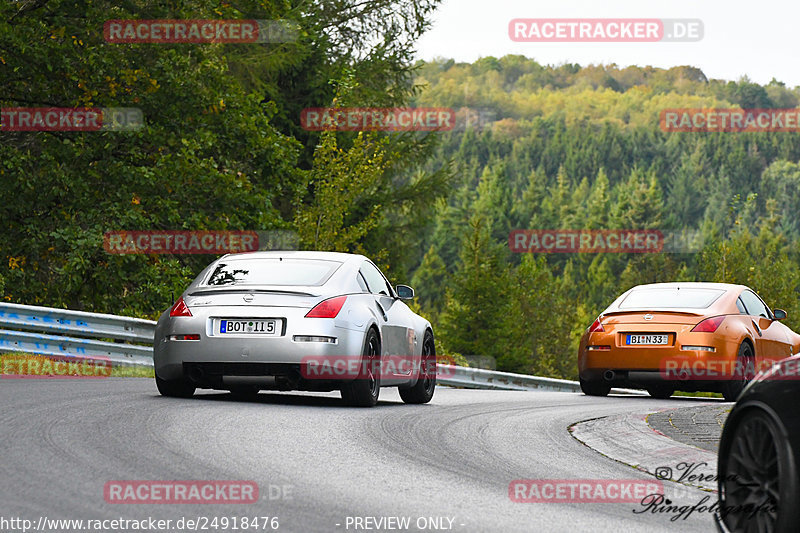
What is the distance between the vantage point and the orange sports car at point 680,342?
46.9 ft

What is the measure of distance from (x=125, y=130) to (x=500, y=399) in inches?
495

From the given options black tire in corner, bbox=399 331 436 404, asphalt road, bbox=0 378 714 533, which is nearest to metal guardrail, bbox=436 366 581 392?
black tire in corner, bbox=399 331 436 404

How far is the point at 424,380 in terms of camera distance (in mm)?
12812

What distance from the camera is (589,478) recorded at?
7.02m

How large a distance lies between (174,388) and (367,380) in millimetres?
1918

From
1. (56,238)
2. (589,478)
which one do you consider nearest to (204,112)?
(56,238)

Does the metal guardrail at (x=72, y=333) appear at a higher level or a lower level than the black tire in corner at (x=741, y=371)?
higher

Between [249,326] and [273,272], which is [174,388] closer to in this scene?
[249,326]

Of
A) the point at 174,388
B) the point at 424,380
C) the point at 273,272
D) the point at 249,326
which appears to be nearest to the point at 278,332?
the point at 249,326

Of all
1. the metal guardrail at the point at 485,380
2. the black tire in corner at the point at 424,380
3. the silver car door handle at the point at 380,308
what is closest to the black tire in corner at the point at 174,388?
the silver car door handle at the point at 380,308

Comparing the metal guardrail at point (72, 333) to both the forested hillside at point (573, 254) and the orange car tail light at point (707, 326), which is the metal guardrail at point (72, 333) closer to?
the orange car tail light at point (707, 326)

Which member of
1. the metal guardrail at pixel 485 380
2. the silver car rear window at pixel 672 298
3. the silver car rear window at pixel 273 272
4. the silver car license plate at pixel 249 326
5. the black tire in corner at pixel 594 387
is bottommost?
the metal guardrail at pixel 485 380

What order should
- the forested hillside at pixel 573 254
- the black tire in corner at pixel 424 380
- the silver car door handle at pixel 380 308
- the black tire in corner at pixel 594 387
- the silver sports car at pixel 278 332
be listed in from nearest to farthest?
the silver sports car at pixel 278 332
the silver car door handle at pixel 380 308
the black tire in corner at pixel 424 380
the black tire in corner at pixel 594 387
the forested hillside at pixel 573 254

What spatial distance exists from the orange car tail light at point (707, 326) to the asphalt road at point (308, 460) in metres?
3.28
